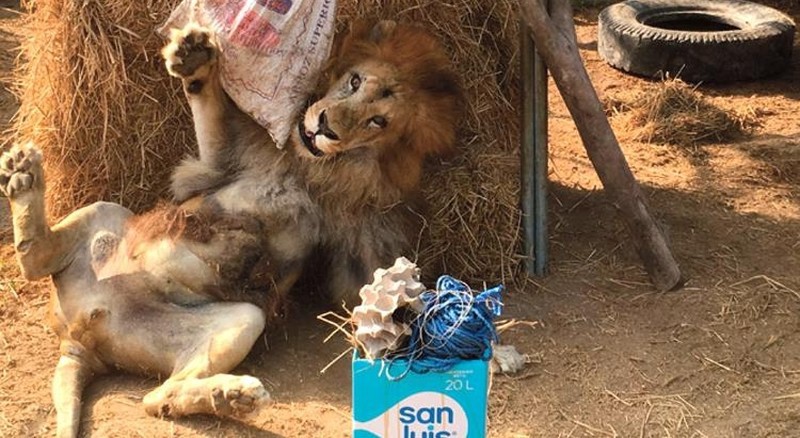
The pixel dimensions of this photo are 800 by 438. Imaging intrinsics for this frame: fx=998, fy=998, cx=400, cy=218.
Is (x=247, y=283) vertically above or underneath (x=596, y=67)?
above

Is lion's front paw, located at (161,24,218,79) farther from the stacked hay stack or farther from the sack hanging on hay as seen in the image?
the stacked hay stack

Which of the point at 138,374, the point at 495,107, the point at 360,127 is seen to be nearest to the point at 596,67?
the point at 495,107

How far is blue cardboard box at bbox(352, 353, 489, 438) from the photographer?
2498mm

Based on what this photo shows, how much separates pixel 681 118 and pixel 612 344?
8.03 feet

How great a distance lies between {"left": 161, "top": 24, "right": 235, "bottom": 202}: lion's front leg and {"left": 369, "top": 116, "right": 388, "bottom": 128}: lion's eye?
0.61m

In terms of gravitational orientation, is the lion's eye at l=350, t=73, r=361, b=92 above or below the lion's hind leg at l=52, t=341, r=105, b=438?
above

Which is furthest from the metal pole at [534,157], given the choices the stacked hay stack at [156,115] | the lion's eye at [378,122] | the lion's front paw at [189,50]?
the lion's front paw at [189,50]

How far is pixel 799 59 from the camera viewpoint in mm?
7273

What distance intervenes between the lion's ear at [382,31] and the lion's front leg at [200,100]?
594mm

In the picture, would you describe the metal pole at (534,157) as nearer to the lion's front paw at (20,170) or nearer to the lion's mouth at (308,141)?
the lion's mouth at (308,141)

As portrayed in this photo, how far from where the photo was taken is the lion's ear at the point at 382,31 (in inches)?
148

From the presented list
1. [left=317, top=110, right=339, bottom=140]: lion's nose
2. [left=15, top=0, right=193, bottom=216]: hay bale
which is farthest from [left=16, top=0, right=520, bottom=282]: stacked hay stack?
[left=317, top=110, right=339, bottom=140]: lion's nose

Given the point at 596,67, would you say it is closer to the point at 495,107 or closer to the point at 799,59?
the point at 799,59

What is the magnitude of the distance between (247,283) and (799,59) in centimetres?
514
